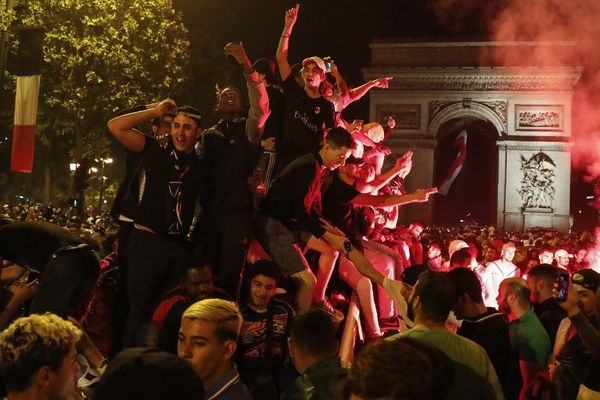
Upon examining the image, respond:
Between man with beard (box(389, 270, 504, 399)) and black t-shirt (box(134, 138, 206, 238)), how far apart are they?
2337 millimetres

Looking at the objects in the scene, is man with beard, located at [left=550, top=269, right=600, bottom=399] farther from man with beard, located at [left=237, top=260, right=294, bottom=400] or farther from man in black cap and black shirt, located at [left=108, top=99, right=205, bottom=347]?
man in black cap and black shirt, located at [left=108, top=99, right=205, bottom=347]

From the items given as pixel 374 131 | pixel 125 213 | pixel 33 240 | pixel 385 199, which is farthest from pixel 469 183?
pixel 33 240


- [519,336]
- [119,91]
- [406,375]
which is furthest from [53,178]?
[406,375]

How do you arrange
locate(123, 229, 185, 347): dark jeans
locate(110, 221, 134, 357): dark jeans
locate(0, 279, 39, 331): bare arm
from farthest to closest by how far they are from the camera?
locate(110, 221, 134, 357): dark jeans
locate(123, 229, 185, 347): dark jeans
locate(0, 279, 39, 331): bare arm

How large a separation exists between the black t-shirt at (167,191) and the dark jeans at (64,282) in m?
0.71

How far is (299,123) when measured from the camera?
7270mm

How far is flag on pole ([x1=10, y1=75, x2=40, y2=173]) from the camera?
12227 mm

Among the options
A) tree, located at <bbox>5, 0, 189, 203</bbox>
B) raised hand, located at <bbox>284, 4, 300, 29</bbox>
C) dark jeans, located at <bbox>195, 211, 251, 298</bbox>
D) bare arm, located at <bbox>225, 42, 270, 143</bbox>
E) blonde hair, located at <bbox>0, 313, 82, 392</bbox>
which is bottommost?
blonde hair, located at <bbox>0, 313, 82, 392</bbox>

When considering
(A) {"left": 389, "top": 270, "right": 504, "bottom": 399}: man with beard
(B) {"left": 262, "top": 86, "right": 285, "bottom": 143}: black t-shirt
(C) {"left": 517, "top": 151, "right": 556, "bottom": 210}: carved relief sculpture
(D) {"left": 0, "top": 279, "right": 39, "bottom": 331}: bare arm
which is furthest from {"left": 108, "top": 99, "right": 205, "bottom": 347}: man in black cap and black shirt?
(C) {"left": 517, "top": 151, "right": 556, "bottom": 210}: carved relief sculpture

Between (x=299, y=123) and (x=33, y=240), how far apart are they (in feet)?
10.5

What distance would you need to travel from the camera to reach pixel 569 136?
44.1m

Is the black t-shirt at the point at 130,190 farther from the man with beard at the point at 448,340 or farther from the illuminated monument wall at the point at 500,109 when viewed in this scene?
the illuminated monument wall at the point at 500,109

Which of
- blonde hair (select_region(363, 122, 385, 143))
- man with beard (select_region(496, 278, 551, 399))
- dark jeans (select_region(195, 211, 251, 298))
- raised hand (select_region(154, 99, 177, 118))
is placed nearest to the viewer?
raised hand (select_region(154, 99, 177, 118))

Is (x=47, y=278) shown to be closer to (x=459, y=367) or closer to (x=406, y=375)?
(x=459, y=367)
